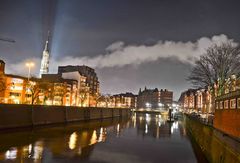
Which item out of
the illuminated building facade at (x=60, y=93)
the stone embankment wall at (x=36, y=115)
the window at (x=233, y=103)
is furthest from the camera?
the illuminated building facade at (x=60, y=93)

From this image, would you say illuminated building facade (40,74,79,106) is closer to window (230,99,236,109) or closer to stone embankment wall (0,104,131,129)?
stone embankment wall (0,104,131,129)

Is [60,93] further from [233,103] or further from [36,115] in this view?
[233,103]

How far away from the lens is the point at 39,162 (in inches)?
1039

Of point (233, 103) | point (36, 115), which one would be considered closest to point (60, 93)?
point (36, 115)

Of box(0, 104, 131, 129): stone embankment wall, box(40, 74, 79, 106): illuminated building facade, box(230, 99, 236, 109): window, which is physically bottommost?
box(0, 104, 131, 129): stone embankment wall

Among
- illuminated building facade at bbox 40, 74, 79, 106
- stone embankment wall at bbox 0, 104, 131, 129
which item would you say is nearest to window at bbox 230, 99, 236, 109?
stone embankment wall at bbox 0, 104, 131, 129

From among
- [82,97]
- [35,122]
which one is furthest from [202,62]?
[82,97]

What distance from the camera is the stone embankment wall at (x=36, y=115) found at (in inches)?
1999

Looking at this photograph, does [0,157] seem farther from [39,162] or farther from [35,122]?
[35,122]

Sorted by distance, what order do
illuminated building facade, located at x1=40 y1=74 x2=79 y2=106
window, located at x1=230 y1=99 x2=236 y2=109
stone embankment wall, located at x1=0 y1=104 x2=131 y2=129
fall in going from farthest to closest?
illuminated building facade, located at x1=40 y1=74 x2=79 y2=106, stone embankment wall, located at x1=0 y1=104 x2=131 y2=129, window, located at x1=230 y1=99 x2=236 y2=109

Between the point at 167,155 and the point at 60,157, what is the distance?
52.5ft

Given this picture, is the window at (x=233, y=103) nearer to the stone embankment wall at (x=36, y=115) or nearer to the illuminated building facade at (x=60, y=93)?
the stone embankment wall at (x=36, y=115)

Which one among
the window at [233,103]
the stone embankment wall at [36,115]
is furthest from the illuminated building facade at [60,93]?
the window at [233,103]

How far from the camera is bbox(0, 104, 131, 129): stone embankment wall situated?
5077 cm
